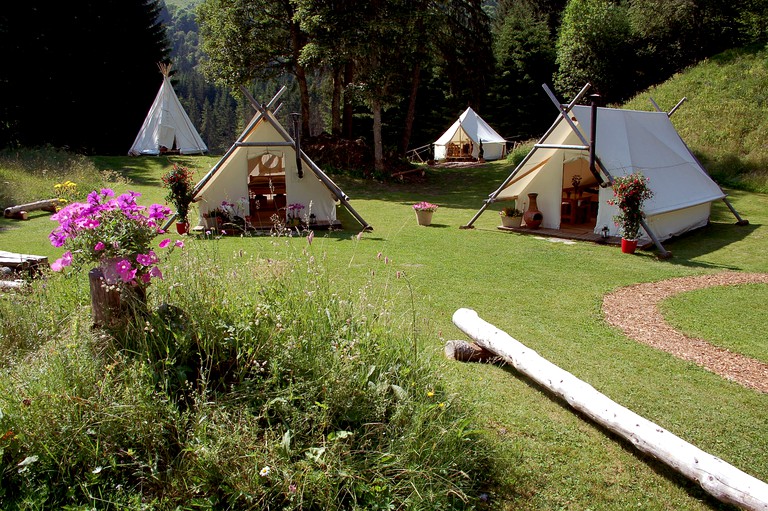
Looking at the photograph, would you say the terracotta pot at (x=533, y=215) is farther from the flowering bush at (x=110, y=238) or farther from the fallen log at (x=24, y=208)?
the fallen log at (x=24, y=208)

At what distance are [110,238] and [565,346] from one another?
436 centimetres

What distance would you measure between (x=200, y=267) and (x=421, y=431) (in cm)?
206

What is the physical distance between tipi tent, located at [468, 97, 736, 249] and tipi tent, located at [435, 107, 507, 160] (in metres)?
14.6

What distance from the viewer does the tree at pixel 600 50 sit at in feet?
94.7

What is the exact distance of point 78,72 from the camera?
89.0ft

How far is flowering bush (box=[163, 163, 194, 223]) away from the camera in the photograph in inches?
431

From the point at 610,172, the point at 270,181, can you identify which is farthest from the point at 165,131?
the point at 610,172

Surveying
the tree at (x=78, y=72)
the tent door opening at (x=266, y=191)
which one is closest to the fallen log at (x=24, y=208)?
the tent door opening at (x=266, y=191)

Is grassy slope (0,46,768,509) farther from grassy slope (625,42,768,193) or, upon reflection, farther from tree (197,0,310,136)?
tree (197,0,310,136)

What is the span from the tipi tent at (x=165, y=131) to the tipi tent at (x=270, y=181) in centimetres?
1330

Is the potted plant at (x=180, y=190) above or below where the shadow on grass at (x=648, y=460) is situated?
above

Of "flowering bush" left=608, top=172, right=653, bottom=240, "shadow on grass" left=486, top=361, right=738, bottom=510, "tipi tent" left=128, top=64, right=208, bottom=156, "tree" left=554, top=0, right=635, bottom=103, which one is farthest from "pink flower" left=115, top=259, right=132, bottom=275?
"tree" left=554, top=0, right=635, bottom=103

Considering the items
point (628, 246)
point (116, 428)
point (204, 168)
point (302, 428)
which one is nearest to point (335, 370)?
point (302, 428)

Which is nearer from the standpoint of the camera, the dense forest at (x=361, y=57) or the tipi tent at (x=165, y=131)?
the dense forest at (x=361, y=57)
